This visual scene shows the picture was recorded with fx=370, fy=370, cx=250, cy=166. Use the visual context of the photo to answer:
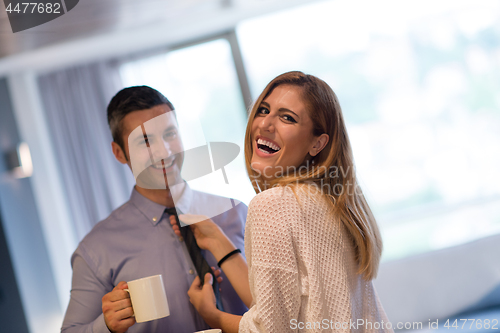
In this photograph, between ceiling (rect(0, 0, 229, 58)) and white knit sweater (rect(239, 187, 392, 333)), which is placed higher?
ceiling (rect(0, 0, 229, 58))

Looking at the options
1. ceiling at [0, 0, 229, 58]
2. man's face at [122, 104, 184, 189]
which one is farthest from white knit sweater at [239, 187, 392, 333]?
ceiling at [0, 0, 229, 58]

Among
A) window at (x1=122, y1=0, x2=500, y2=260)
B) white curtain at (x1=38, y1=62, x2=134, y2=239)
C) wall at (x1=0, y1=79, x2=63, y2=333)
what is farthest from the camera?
window at (x1=122, y1=0, x2=500, y2=260)

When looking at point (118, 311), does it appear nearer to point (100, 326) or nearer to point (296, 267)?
point (100, 326)

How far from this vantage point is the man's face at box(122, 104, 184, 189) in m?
1.01

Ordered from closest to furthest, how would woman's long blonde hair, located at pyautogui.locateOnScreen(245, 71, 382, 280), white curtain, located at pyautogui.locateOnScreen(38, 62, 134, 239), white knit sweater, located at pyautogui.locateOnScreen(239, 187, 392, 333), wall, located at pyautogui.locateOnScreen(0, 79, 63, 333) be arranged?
white knit sweater, located at pyautogui.locateOnScreen(239, 187, 392, 333) < woman's long blonde hair, located at pyautogui.locateOnScreen(245, 71, 382, 280) < wall, located at pyautogui.locateOnScreen(0, 79, 63, 333) < white curtain, located at pyautogui.locateOnScreen(38, 62, 134, 239)

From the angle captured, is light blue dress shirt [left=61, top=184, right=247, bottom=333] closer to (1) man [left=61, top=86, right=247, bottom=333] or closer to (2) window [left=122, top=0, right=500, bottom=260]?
(1) man [left=61, top=86, right=247, bottom=333]

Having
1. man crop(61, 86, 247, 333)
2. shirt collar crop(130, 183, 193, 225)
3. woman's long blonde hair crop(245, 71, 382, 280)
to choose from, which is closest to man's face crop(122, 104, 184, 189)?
man crop(61, 86, 247, 333)

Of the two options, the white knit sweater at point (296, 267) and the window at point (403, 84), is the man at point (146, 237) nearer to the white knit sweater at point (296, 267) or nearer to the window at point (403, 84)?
the white knit sweater at point (296, 267)

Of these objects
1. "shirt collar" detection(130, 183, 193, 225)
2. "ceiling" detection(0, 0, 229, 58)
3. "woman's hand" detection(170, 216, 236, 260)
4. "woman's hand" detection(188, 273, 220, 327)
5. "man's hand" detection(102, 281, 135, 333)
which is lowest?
"woman's hand" detection(188, 273, 220, 327)

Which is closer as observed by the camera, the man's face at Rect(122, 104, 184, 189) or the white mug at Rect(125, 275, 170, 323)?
the white mug at Rect(125, 275, 170, 323)

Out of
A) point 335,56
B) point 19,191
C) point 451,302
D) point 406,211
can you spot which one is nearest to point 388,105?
point 335,56

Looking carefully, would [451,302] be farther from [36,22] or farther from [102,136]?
[102,136]

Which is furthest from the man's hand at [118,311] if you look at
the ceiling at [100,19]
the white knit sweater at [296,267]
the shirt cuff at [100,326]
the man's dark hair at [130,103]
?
the ceiling at [100,19]

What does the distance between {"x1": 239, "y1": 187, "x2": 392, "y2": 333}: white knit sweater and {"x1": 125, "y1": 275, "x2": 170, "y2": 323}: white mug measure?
20 cm
